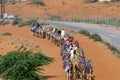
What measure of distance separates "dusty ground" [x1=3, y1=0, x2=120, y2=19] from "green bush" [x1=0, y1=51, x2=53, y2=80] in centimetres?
8555

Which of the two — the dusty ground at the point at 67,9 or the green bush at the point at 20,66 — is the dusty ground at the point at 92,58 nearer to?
the green bush at the point at 20,66

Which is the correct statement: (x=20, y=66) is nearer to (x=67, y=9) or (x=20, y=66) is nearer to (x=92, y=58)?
(x=92, y=58)

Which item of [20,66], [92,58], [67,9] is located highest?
[20,66]

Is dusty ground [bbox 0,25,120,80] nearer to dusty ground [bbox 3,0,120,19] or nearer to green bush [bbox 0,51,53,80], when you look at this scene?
green bush [bbox 0,51,53,80]

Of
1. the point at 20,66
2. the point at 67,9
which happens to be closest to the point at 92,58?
the point at 20,66

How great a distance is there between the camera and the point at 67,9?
4808 inches

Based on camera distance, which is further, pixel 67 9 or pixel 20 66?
pixel 67 9

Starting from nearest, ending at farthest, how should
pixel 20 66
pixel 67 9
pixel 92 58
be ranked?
1. pixel 20 66
2. pixel 92 58
3. pixel 67 9

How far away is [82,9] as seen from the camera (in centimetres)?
11956

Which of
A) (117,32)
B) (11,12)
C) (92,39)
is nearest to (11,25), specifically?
(117,32)

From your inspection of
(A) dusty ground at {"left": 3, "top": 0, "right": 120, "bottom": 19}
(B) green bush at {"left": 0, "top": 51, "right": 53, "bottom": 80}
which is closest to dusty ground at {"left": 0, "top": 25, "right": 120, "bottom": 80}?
(B) green bush at {"left": 0, "top": 51, "right": 53, "bottom": 80}

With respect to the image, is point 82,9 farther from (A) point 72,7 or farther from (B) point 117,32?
(B) point 117,32

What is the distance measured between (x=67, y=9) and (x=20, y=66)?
325 ft

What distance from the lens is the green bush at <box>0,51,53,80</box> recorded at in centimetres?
2353
